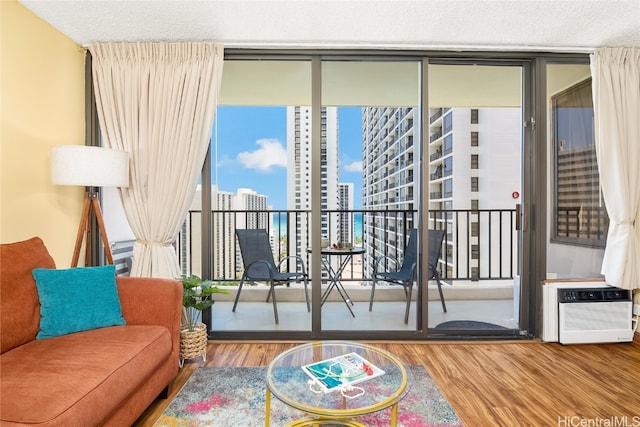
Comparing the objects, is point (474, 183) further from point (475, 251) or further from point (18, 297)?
point (18, 297)

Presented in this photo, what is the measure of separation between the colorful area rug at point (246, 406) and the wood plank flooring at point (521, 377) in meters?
0.07

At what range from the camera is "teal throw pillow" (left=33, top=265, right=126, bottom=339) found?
1813mm

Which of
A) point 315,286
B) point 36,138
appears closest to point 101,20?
point 36,138

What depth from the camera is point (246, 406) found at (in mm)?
1938

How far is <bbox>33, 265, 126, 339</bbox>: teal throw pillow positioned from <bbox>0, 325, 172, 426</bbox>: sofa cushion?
66mm

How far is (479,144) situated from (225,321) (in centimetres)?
367

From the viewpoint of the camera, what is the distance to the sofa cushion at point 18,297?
1661 millimetres

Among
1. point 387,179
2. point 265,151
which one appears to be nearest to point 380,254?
point 387,179

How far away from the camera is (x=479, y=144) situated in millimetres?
4305


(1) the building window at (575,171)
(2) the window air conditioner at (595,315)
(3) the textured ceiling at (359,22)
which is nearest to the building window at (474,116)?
(1) the building window at (575,171)

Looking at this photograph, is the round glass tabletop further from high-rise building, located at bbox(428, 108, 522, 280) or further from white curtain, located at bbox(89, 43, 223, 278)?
high-rise building, located at bbox(428, 108, 522, 280)

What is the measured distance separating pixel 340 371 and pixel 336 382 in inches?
3.3

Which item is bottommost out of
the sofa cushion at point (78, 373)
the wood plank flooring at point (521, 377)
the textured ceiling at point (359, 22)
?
the wood plank flooring at point (521, 377)

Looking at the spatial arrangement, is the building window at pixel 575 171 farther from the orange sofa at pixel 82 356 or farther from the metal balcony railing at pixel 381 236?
the orange sofa at pixel 82 356
